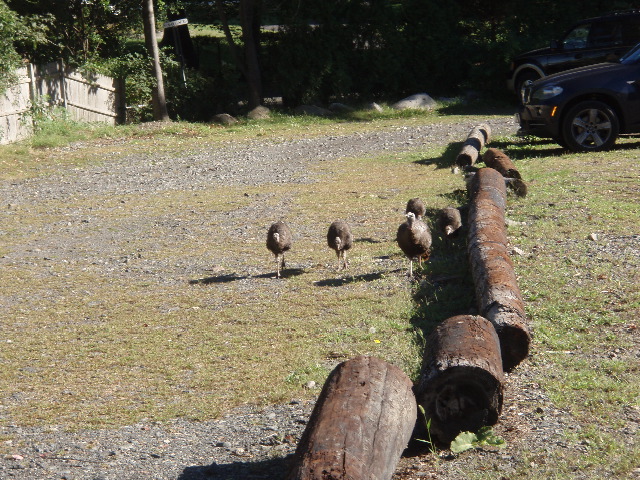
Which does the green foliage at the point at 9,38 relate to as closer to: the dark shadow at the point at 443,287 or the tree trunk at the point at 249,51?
the tree trunk at the point at 249,51

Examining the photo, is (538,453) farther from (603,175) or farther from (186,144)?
(186,144)

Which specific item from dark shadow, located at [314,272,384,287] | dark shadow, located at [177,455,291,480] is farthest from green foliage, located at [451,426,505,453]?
dark shadow, located at [314,272,384,287]

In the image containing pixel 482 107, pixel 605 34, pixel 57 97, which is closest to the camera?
pixel 605 34

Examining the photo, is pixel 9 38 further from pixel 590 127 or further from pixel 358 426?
pixel 358 426

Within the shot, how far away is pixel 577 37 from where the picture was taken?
22094mm

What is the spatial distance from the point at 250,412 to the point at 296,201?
810cm

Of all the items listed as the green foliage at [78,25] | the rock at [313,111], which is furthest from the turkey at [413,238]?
the rock at [313,111]

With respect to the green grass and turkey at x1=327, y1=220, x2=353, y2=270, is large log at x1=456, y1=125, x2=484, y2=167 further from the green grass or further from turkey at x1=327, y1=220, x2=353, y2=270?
turkey at x1=327, y1=220, x2=353, y2=270

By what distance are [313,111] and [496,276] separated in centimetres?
1953

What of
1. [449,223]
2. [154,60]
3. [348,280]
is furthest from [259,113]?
[348,280]

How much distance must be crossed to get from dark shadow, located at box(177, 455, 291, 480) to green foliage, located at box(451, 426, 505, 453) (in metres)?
0.99

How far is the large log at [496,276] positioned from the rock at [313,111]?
15.4 meters

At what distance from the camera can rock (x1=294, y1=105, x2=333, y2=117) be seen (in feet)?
85.4

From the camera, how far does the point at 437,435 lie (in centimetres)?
532
